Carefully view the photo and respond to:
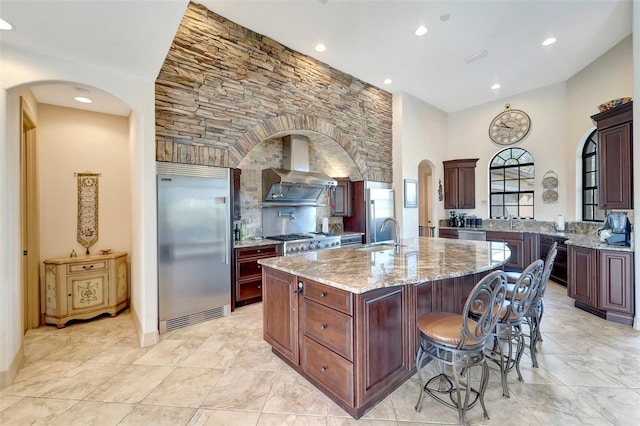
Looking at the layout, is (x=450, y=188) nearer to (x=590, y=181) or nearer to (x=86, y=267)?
(x=590, y=181)

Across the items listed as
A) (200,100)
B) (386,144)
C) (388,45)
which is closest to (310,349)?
(200,100)

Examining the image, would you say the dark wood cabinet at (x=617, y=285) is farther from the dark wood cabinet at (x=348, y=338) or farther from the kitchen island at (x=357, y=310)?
the dark wood cabinet at (x=348, y=338)

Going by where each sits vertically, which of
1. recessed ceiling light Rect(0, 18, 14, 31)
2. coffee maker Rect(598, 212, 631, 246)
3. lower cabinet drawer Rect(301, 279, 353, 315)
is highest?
recessed ceiling light Rect(0, 18, 14, 31)

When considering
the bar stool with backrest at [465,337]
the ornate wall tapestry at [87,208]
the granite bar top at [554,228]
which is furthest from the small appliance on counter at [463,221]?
the ornate wall tapestry at [87,208]

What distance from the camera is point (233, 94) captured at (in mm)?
3744

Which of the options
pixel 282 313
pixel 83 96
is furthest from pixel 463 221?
pixel 83 96

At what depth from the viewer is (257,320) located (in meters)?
3.47

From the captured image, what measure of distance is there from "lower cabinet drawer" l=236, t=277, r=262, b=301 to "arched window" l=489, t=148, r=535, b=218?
234 inches

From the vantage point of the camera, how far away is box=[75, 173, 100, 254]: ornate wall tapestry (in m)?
3.67

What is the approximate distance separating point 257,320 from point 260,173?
2612 mm

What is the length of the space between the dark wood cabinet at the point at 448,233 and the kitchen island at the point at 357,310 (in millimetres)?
4349

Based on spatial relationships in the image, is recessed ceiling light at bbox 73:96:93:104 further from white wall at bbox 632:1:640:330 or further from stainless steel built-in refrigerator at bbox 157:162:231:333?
white wall at bbox 632:1:640:330

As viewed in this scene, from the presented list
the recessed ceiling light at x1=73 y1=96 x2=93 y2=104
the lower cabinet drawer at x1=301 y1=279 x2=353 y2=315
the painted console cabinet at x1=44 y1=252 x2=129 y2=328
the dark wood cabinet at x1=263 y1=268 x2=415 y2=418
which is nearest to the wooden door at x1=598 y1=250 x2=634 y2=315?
the dark wood cabinet at x1=263 y1=268 x2=415 y2=418

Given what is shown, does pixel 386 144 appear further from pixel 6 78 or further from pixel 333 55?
pixel 6 78
